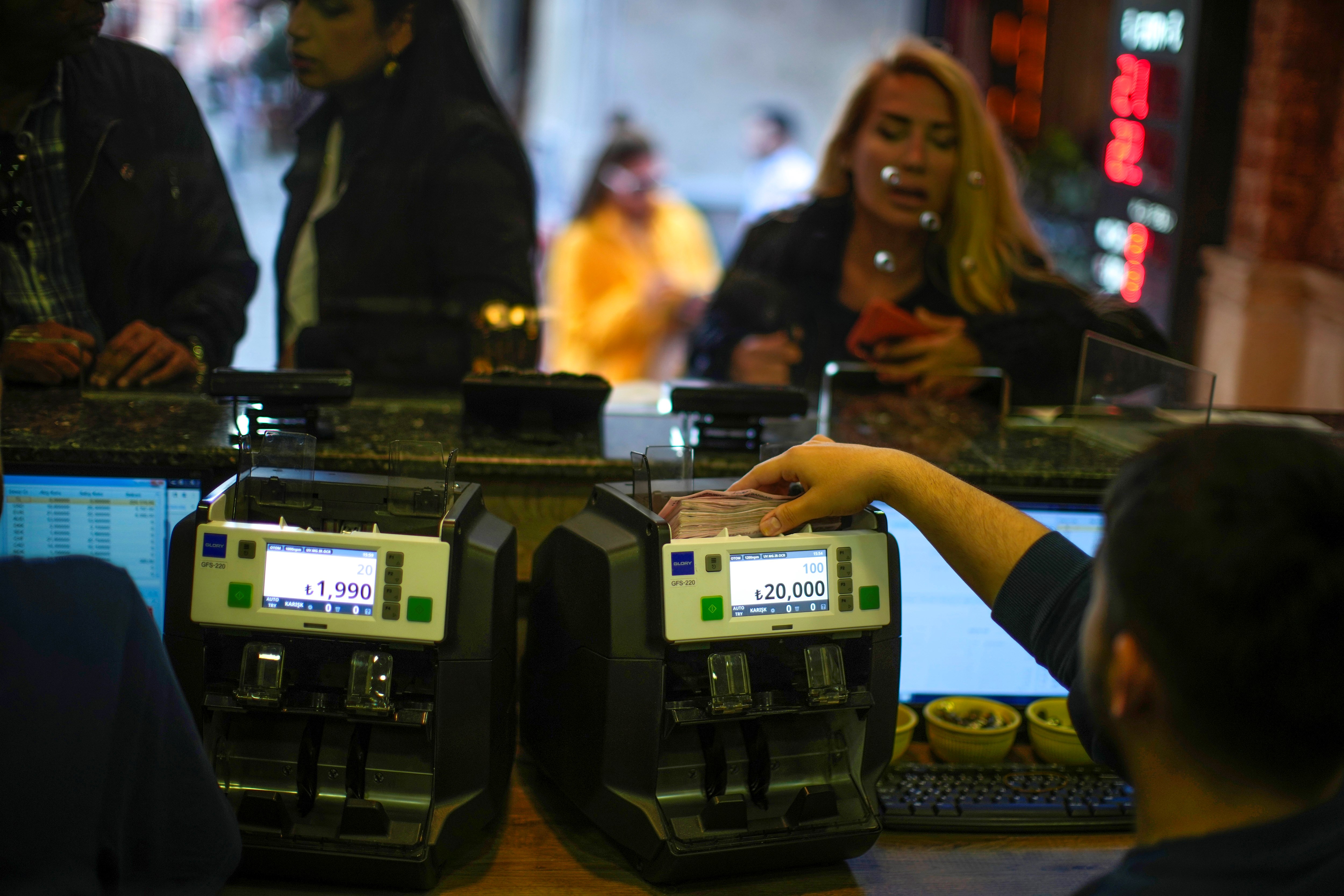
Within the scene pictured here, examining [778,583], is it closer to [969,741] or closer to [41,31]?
[969,741]

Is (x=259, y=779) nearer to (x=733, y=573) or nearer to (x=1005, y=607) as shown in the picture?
(x=733, y=573)

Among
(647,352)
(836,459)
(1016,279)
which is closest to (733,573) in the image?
(836,459)

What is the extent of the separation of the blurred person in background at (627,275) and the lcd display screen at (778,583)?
291 cm

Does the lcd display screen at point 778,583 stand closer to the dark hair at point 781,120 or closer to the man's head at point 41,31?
the man's head at point 41,31

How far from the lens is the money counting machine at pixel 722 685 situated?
1.30 meters

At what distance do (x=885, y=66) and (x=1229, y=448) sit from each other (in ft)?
8.06

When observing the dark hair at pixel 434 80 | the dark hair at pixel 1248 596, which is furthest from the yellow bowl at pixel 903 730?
the dark hair at pixel 434 80

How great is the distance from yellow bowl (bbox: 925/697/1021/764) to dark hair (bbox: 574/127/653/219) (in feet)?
12.9

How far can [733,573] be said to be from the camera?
1309 mm

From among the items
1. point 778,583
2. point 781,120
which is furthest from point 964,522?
point 781,120

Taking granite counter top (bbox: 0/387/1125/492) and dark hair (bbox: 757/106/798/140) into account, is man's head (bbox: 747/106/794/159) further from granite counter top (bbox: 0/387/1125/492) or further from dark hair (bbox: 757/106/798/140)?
granite counter top (bbox: 0/387/1125/492)

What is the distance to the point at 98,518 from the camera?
1.63 m

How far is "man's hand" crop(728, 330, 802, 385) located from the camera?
10.1 feet

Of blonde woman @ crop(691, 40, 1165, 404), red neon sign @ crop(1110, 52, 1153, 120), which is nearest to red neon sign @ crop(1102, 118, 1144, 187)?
red neon sign @ crop(1110, 52, 1153, 120)
